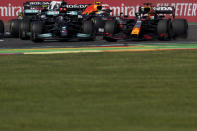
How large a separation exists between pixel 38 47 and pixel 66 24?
2.49 m

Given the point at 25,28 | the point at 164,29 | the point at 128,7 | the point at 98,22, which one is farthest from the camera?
the point at 128,7

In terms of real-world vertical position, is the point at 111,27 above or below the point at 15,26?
above

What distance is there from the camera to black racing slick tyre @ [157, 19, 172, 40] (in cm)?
1808

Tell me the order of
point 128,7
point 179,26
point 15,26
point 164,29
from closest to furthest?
point 164,29 → point 179,26 → point 15,26 → point 128,7

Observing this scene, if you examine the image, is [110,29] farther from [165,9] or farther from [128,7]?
[128,7]

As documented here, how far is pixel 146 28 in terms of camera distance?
18594 millimetres

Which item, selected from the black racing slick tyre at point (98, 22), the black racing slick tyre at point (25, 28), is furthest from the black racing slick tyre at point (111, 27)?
the black racing slick tyre at point (98, 22)

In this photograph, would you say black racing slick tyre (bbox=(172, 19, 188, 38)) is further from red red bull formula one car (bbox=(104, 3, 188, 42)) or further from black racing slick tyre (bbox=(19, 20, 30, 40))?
black racing slick tyre (bbox=(19, 20, 30, 40))

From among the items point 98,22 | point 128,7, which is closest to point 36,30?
point 98,22

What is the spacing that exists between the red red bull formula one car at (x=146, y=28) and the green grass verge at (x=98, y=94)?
5.85 metres

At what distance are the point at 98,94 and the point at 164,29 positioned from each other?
1091 cm

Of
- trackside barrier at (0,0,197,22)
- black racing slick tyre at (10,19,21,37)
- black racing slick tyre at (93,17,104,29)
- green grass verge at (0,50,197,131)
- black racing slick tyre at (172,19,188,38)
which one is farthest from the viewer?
trackside barrier at (0,0,197,22)

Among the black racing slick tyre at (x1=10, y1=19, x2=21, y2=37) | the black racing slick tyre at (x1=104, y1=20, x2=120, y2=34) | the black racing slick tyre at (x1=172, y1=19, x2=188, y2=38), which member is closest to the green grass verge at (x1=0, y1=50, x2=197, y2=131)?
the black racing slick tyre at (x1=104, y1=20, x2=120, y2=34)

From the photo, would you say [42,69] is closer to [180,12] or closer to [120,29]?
[120,29]
